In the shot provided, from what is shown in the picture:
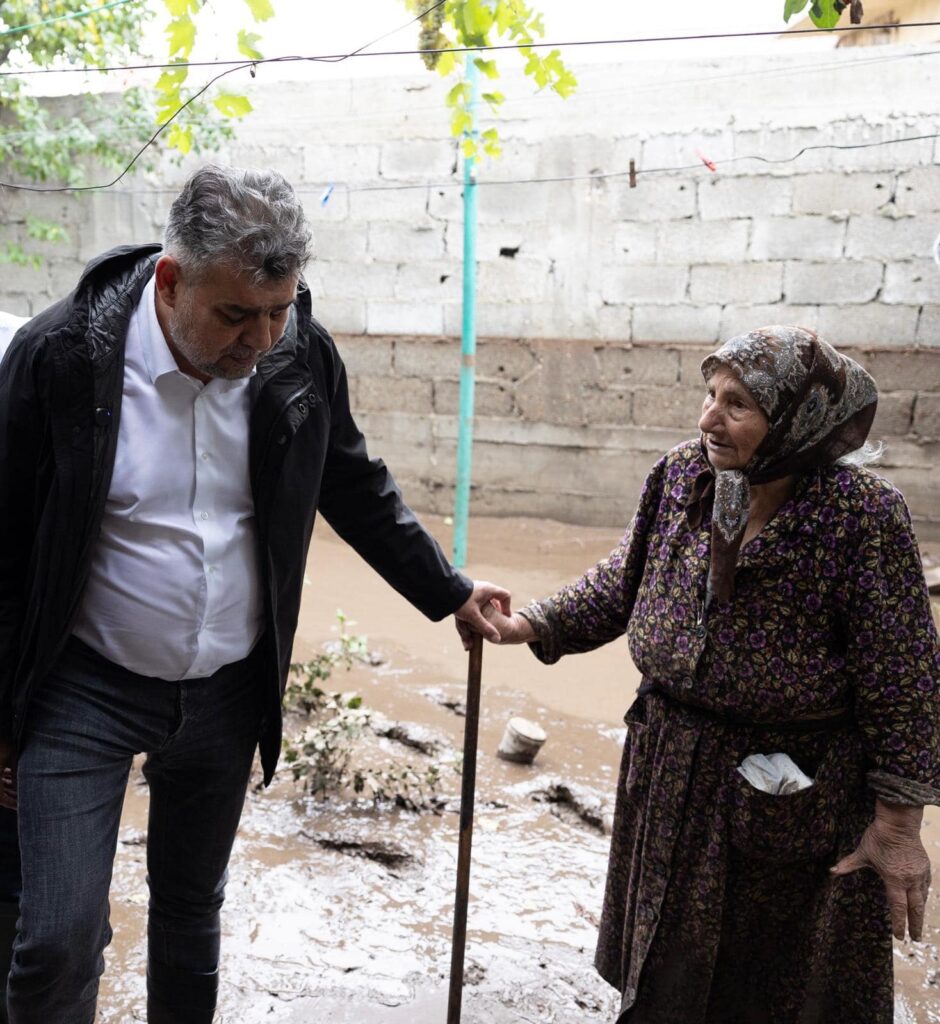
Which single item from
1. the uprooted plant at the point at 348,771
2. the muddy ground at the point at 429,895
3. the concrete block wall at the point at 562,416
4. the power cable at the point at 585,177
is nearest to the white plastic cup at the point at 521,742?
the muddy ground at the point at 429,895

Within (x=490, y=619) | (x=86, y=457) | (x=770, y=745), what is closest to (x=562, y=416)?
(x=490, y=619)

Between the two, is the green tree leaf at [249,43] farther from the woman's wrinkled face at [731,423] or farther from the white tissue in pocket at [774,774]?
the white tissue in pocket at [774,774]

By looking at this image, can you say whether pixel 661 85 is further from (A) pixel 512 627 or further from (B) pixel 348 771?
(A) pixel 512 627

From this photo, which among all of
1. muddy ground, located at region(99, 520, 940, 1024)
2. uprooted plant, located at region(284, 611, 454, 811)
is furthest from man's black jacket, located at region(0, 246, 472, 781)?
uprooted plant, located at region(284, 611, 454, 811)

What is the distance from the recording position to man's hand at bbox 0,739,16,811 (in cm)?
183

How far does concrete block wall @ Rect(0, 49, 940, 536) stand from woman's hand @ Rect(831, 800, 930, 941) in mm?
4834

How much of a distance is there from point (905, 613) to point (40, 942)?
5.55 ft

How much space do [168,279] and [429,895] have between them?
2.11 metres

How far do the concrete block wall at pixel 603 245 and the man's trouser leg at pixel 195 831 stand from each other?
16.7ft

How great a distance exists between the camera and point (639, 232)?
258 inches

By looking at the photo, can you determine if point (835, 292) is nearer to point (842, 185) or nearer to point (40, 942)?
point (842, 185)

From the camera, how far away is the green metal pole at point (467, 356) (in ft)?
19.1

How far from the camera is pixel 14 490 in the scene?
1.75 m

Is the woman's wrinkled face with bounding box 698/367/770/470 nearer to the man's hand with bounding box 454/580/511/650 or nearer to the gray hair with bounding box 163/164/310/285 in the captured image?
the man's hand with bounding box 454/580/511/650
